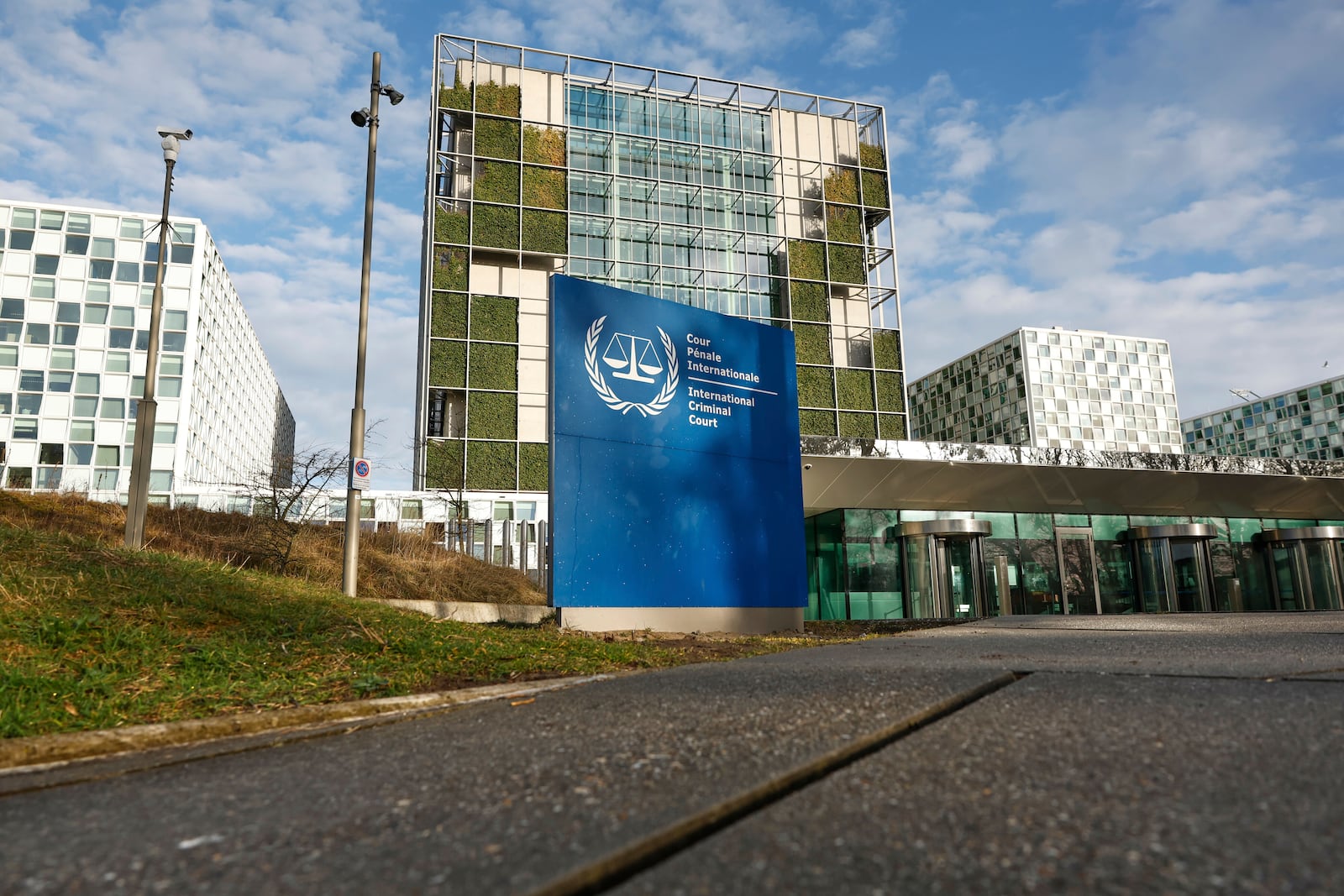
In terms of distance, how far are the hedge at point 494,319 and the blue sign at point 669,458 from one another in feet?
82.9

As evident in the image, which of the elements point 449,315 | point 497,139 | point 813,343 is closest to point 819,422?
point 813,343

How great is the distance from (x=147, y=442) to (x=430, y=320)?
24.5 m

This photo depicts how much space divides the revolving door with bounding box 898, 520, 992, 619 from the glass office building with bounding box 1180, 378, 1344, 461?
350 feet

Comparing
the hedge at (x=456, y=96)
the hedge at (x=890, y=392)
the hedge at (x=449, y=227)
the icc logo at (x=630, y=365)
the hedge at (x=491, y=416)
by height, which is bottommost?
the icc logo at (x=630, y=365)

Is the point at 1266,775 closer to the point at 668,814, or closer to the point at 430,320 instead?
the point at 668,814

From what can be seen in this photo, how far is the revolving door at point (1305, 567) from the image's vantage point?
2042cm

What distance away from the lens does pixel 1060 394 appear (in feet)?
353

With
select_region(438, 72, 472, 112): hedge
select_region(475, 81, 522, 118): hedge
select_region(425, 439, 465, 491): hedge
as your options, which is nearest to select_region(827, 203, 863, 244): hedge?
select_region(475, 81, 522, 118): hedge

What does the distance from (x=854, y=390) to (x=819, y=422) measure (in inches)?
105

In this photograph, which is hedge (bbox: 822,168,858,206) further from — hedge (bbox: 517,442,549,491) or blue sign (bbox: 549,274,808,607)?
blue sign (bbox: 549,274,808,607)

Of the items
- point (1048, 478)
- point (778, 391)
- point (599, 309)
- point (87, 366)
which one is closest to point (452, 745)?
point (599, 309)

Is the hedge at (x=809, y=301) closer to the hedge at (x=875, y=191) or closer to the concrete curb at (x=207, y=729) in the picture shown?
the hedge at (x=875, y=191)

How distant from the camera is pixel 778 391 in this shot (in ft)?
37.4

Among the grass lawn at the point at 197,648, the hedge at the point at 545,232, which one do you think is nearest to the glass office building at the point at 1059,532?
the grass lawn at the point at 197,648
